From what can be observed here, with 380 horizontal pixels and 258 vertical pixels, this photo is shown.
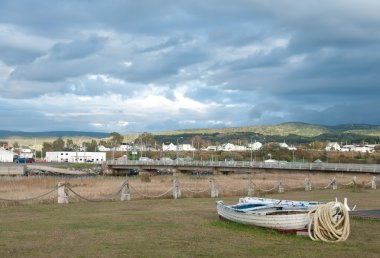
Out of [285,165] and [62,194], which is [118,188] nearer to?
[62,194]

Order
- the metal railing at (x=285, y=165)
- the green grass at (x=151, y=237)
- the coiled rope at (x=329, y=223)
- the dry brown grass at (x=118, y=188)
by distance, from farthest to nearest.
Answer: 1. the metal railing at (x=285, y=165)
2. the dry brown grass at (x=118, y=188)
3. the coiled rope at (x=329, y=223)
4. the green grass at (x=151, y=237)

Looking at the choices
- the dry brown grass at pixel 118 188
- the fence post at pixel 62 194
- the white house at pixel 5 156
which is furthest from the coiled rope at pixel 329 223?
the white house at pixel 5 156

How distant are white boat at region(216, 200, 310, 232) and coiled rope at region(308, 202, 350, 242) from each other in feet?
1.29

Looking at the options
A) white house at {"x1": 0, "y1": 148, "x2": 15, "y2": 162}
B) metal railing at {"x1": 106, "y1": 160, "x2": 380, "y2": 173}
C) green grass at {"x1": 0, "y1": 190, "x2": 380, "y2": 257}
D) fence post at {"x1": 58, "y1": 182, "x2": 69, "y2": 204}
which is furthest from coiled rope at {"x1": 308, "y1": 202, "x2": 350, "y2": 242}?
white house at {"x1": 0, "y1": 148, "x2": 15, "y2": 162}

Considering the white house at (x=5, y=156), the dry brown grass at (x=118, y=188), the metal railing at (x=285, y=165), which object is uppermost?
the white house at (x=5, y=156)

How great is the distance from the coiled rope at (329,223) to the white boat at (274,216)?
Answer: 0.39 metres

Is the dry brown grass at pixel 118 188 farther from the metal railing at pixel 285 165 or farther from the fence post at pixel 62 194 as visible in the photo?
the metal railing at pixel 285 165

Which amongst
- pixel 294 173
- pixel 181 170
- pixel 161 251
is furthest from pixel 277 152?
pixel 161 251

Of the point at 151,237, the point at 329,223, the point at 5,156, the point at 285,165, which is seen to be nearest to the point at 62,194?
the point at 151,237

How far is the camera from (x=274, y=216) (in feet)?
57.9

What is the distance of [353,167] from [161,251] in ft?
255

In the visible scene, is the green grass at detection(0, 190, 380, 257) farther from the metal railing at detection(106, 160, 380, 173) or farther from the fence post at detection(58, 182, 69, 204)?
the metal railing at detection(106, 160, 380, 173)

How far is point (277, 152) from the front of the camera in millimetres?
188000

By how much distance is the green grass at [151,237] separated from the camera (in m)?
14.1
